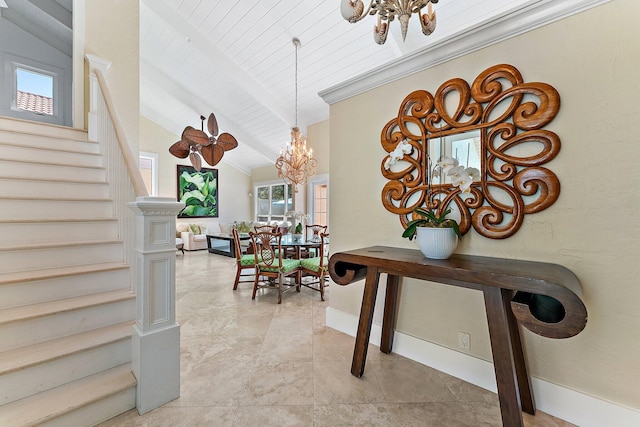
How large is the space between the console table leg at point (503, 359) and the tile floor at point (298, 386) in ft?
1.01

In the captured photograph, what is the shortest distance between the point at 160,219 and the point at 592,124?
252 centimetres

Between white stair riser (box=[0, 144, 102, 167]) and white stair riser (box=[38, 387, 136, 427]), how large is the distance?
226 centimetres

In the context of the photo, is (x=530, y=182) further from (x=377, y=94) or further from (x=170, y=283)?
(x=170, y=283)

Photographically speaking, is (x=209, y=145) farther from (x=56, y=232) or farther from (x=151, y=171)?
(x=151, y=171)

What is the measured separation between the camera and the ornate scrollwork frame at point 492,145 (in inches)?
62.9

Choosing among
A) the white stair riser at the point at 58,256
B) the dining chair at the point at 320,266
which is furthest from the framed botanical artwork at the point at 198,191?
the white stair riser at the point at 58,256

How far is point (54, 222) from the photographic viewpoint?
2.10 meters

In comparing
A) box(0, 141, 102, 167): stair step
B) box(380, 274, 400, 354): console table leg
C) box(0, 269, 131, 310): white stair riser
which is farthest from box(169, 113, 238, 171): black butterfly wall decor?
box(380, 274, 400, 354): console table leg

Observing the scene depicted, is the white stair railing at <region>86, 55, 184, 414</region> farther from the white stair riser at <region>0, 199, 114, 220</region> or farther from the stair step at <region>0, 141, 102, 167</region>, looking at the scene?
the stair step at <region>0, 141, 102, 167</region>

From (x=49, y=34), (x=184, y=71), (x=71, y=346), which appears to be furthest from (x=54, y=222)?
(x=49, y=34)

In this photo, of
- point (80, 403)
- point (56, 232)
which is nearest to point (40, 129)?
point (56, 232)

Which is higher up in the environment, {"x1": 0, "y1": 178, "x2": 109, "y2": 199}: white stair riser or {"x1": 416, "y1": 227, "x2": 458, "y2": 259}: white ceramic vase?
{"x1": 0, "y1": 178, "x2": 109, "y2": 199}: white stair riser

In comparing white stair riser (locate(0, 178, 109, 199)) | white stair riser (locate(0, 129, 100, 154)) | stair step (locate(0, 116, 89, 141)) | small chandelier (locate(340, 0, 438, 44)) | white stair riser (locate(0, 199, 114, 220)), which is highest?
small chandelier (locate(340, 0, 438, 44))

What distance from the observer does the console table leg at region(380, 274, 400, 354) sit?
222 centimetres
